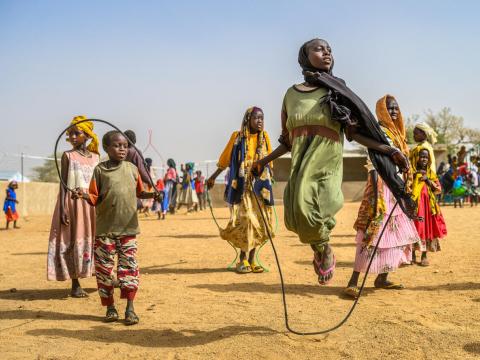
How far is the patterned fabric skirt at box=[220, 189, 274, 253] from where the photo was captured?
26.5ft

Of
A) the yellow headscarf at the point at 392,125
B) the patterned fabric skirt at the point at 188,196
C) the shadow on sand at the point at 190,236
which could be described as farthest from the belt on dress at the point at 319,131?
the patterned fabric skirt at the point at 188,196

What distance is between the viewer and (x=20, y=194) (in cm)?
2258

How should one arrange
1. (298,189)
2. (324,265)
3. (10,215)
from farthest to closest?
(10,215) → (324,265) → (298,189)

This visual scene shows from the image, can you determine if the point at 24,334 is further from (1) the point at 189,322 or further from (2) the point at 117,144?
(2) the point at 117,144

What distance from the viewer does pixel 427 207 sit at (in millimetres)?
8711

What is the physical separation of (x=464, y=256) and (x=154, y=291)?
17.9 feet

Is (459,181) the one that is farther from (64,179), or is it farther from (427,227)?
(64,179)

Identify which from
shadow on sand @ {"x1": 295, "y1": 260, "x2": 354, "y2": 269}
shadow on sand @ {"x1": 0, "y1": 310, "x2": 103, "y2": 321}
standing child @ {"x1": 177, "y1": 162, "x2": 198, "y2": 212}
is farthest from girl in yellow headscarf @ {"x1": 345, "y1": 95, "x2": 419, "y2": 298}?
standing child @ {"x1": 177, "y1": 162, "x2": 198, "y2": 212}

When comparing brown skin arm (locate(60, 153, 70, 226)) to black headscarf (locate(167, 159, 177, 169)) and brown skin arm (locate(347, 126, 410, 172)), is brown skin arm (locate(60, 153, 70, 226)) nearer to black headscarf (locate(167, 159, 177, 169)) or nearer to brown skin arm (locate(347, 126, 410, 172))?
brown skin arm (locate(347, 126, 410, 172))

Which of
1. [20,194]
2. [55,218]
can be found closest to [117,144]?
[55,218]

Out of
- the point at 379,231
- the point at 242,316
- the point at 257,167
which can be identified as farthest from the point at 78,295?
the point at 379,231

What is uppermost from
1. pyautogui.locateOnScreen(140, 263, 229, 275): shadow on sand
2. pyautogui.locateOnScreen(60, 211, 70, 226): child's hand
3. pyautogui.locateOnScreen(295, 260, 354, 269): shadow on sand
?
pyautogui.locateOnScreen(60, 211, 70, 226): child's hand

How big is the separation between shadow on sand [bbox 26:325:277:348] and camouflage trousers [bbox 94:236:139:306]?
0.39m

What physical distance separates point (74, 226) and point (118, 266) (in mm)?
1491
